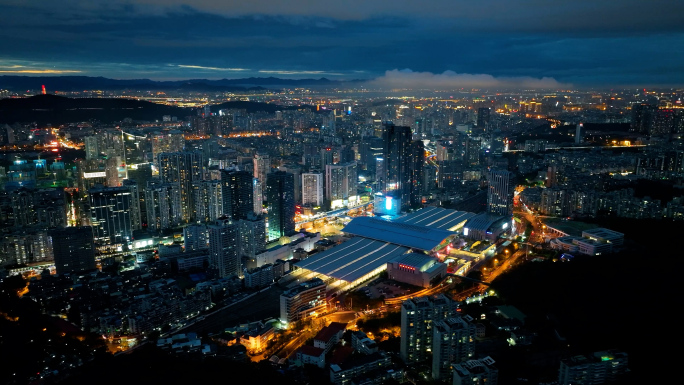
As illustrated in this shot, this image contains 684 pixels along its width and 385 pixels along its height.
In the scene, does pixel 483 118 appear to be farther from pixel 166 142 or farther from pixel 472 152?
pixel 166 142

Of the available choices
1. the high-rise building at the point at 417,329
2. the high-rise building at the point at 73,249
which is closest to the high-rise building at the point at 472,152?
the high-rise building at the point at 417,329

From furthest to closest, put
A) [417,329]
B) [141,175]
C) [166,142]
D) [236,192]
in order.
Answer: [166,142], [141,175], [236,192], [417,329]

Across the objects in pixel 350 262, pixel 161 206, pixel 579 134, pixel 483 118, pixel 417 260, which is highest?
pixel 483 118

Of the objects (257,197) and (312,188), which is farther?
(312,188)

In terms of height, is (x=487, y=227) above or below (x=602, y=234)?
below

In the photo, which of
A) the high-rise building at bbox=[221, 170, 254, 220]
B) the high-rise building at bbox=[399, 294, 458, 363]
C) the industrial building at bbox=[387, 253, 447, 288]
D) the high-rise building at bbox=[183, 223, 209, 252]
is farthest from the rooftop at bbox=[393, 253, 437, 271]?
the high-rise building at bbox=[221, 170, 254, 220]

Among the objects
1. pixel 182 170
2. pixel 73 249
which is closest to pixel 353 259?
pixel 73 249

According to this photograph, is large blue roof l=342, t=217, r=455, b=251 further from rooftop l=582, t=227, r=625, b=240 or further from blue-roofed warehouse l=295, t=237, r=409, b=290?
rooftop l=582, t=227, r=625, b=240
